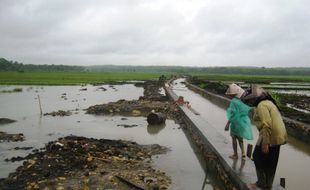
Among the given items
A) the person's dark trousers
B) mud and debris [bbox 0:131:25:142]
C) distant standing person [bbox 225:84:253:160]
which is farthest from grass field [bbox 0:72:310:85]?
the person's dark trousers

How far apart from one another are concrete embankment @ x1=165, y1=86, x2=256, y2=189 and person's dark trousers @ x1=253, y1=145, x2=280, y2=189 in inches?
17.9

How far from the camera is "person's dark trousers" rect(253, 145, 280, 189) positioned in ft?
17.0

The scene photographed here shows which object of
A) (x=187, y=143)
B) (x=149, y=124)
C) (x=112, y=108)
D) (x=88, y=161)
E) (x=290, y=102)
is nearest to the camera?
(x=88, y=161)

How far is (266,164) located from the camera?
5254 millimetres

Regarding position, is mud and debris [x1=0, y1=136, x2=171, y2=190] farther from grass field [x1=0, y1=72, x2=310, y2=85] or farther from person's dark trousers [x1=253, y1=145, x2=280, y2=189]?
grass field [x1=0, y1=72, x2=310, y2=85]

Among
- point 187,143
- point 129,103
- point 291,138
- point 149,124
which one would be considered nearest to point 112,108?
point 129,103

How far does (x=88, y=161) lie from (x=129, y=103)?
13.8m

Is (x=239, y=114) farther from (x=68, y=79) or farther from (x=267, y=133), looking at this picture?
(x=68, y=79)

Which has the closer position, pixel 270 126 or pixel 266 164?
pixel 270 126

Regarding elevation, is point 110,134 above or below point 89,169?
below

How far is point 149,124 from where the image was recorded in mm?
15641

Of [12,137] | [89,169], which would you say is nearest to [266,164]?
[89,169]

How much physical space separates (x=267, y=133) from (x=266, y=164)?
1.91 ft

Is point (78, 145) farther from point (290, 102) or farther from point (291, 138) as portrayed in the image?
point (290, 102)
